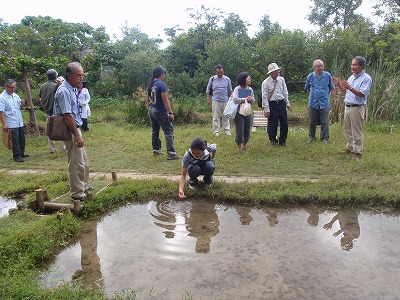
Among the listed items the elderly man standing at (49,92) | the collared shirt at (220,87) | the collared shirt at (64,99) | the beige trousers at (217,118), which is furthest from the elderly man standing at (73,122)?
the collared shirt at (220,87)

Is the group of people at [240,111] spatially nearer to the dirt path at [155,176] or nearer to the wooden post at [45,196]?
the wooden post at [45,196]

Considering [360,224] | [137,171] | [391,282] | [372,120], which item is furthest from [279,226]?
[372,120]

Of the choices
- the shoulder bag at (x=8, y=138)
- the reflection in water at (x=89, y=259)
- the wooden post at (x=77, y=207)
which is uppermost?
the shoulder bag at (x=8, y=138)

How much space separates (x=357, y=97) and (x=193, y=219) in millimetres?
3745

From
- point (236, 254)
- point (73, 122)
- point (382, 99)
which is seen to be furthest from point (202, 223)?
point (382, 99)

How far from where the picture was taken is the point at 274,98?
7.20 meters

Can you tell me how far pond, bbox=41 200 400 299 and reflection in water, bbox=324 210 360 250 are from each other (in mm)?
11

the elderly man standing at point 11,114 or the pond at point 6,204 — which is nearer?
the pond at point 6,204

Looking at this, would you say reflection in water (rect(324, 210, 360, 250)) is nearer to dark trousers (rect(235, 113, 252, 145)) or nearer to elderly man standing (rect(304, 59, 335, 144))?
dark trousers (rect(235, 113, 252, 145))

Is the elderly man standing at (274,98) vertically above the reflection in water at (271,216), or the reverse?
the elderly man standing at (274,98)

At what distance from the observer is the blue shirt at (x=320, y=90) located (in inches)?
295

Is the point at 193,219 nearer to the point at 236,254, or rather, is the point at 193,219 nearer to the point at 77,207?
the point at 236,254

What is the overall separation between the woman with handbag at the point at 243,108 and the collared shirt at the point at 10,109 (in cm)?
435

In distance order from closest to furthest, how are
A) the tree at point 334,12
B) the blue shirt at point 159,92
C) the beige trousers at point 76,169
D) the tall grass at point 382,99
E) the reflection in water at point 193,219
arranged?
the reflection in water at point 193,219
the beige trousers at point 76,169
the blue shirt at point 159,92
the tall grass at point 382,99
the tree at point 334,12
